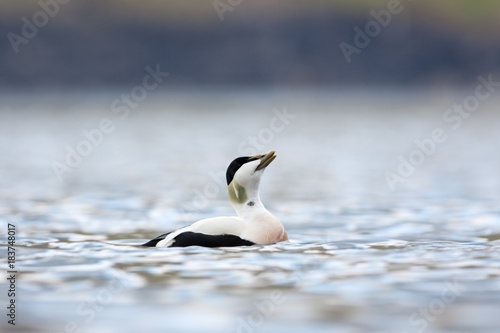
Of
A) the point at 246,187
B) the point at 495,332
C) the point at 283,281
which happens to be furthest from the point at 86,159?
the point at 495,332

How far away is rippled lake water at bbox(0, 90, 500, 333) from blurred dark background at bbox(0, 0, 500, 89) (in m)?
116

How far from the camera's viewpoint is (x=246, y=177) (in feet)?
48.8

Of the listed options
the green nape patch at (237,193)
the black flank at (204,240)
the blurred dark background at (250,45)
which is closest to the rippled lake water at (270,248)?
the black flank at (204,240)

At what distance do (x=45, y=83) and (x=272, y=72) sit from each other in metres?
30.9

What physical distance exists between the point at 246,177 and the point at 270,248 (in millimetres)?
1059

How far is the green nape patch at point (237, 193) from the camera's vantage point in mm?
14883

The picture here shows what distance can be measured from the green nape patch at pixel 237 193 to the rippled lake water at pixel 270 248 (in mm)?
824

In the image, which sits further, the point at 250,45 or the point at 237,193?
the point at 250,45

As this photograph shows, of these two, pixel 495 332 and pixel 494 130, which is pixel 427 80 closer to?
pixel 494 130

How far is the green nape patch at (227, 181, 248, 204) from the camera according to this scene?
48.8ft

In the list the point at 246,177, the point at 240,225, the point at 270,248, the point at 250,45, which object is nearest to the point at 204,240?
the point at 240,225

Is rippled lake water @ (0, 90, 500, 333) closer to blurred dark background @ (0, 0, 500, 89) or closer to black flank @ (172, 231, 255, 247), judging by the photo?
black flank @ (172, 231, 255, 247)

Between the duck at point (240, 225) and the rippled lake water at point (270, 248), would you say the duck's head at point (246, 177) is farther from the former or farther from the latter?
the rippled lake water at point (270, 248)

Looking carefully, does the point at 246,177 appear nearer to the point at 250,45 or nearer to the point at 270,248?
the point at 270,248
